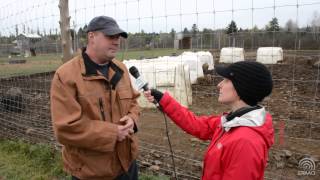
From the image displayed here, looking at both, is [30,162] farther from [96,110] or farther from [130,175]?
[96,110]

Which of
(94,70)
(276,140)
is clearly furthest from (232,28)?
(276,140)

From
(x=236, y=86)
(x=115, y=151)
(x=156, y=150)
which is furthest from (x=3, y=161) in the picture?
(x=236, y=86)

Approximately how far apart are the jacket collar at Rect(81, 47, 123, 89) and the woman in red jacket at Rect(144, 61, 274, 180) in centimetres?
85

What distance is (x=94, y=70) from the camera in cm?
276

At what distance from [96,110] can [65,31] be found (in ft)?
7.88

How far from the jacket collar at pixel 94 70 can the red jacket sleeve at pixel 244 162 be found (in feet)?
3.77

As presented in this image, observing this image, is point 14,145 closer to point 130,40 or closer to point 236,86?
point 130,40

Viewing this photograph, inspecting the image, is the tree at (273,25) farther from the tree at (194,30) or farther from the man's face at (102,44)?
Answer: the man's face at (102,44)

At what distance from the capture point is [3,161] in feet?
18.0

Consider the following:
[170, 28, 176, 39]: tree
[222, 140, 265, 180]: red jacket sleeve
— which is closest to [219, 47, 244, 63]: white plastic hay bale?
[170, 28, 176, 39]: tree

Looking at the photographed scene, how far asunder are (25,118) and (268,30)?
481 cm

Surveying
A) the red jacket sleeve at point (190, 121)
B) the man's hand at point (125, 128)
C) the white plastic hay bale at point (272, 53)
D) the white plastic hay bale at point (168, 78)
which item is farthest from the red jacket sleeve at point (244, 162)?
the white plastic hay bale at point (168, 78)

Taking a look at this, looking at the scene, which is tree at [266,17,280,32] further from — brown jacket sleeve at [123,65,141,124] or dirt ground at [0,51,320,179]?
brown jacket sleeve at [123,65,141,124]

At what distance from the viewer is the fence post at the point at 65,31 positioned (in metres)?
4.83
